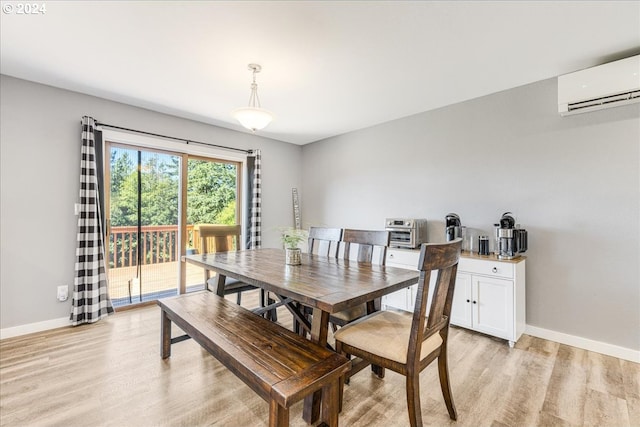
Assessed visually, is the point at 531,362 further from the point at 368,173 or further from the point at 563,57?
the point at 368,173

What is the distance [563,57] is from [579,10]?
2.05 ft

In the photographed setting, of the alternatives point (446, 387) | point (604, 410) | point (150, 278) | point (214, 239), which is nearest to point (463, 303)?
point (604, 410)

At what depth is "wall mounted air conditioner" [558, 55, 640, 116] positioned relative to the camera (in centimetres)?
216

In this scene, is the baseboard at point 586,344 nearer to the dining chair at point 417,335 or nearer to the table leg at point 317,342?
the dining chair at point 417,335

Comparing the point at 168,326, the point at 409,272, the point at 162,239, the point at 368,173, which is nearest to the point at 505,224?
the point at 409,272

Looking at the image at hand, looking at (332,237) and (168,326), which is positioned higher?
(332,237)

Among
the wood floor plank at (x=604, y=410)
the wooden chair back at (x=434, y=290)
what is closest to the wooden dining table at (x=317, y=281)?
the wooden chair back at (x=434, y=290)

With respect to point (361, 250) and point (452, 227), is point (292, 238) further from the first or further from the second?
point (452, 227)

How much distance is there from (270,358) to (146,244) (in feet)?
9.86

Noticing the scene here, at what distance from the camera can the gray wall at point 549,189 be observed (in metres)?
2.33

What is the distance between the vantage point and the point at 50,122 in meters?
2.86

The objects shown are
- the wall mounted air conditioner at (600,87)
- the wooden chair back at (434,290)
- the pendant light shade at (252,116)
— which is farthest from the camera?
the pendant light shade at (252,116)

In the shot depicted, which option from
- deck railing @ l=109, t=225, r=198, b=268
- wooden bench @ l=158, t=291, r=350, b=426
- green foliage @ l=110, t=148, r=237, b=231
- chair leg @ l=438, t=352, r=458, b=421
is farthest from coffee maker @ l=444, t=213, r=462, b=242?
deck railing @ l=109, t=225, r=198, b=268

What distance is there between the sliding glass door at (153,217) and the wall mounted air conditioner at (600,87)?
13.8ft
